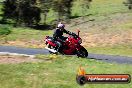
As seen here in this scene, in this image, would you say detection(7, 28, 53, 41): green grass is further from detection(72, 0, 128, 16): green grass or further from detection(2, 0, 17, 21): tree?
detection(2, 0, 17, 21): tree

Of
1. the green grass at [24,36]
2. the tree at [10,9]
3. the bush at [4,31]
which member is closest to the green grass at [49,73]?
the green grass at [24,36]

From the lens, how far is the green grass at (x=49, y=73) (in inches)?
593

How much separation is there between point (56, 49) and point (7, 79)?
10720mm

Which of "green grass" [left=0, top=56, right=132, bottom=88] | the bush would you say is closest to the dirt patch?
"green grass" [left=0, top=56, right=132, bottom=88]

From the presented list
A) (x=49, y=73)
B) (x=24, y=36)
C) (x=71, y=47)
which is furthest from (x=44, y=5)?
(x=49, y=73)

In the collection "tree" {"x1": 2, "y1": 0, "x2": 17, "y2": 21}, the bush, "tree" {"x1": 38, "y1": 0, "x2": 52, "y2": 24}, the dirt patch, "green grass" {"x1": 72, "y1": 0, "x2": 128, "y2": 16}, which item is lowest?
"green grass" {"x1": 72, "y1": 0, "x2": 128, "y2": 16}

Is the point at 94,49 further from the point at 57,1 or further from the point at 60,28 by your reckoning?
the point at 57,1

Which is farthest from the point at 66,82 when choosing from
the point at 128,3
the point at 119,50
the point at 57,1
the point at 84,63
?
the point at 128,3

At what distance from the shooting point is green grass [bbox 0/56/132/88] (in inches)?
593

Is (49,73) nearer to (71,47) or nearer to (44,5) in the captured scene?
(71,47)

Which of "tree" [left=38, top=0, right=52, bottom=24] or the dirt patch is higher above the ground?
the dirt patch

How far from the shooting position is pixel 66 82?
15.5 m

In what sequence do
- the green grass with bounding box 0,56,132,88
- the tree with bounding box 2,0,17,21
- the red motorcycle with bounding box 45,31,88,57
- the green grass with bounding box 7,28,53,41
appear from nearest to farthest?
the green grass with bounding box 0,56,132,88 → the red motorcycle with bounding box 45,31,88,57 → the green grass with bounding box 7,28,53,41 → the tree with bounding box 2,0,17,21

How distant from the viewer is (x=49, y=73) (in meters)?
16.5
